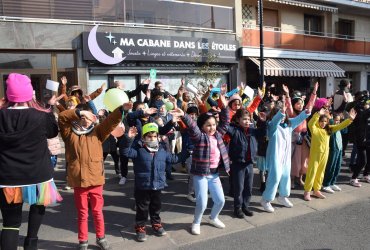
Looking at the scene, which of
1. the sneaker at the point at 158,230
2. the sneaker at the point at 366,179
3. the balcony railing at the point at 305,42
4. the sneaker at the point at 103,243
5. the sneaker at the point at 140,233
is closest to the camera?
the sneaker at the point at 103,243

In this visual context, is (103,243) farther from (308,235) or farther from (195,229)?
(308,235)

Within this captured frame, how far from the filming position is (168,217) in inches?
185

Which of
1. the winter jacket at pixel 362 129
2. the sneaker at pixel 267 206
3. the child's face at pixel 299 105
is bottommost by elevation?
the sneaker at pixel 267 206

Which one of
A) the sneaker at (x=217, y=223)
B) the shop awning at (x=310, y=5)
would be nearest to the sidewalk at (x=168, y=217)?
the sneaker at (x=217, y=223)

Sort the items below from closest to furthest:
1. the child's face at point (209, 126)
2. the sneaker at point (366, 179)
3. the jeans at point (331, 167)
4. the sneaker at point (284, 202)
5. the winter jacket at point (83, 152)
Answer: the winter jacket at point (83, 152)
the child's face at point (209, 126)
the sneaker at point (284, 202)
the jeans at point (331, 167)
the sneaker at point (366, 179)

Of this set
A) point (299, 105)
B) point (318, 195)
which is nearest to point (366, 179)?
point (318, 195)

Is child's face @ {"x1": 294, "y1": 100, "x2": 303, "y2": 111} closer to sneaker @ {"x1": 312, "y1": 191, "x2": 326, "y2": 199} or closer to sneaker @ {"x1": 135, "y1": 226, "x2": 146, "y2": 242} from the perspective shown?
sneaker @ {"x1": 312, "y1": 191, "x2": 326, "y2": 199}

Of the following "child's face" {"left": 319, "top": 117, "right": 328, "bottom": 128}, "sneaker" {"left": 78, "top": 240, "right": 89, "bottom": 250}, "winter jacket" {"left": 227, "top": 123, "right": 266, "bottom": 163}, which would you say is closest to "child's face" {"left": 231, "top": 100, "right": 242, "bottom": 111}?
"winter jacket" {"left": 227, "top": 123, "right": 266, "bottom": 163}

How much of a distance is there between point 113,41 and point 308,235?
892 cm

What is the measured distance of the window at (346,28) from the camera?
63.1 ft

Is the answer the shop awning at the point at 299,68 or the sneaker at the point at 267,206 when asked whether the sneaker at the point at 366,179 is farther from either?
the shop awning at the point at 299,68

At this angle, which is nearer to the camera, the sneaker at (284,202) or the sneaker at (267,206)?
the sneaker at (267,206)

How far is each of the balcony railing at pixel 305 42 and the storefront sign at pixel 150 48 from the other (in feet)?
3.85

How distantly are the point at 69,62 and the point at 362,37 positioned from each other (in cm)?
1716
